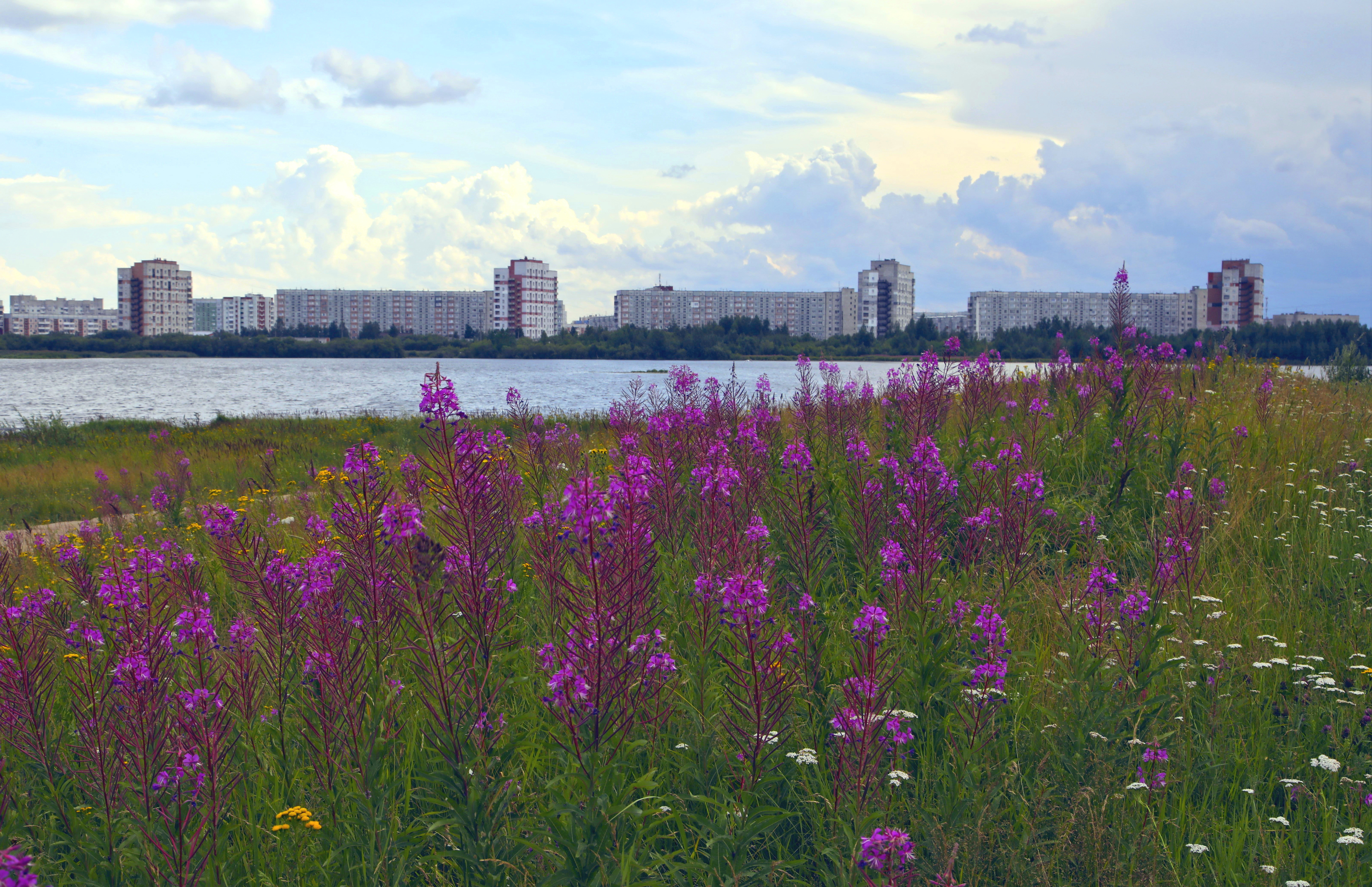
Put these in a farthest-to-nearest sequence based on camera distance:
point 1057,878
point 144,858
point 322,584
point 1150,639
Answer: point 1150,639, point 322,584, point 1057,878, point 144,858

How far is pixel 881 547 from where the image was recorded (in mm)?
4387

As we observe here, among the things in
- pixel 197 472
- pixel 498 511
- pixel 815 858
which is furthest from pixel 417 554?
pixel 197 472

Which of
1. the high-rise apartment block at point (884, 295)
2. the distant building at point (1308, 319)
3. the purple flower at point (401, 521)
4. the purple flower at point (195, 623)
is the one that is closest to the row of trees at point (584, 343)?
the distant building at point (1308, 319)

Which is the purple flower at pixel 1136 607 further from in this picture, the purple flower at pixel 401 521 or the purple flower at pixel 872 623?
the purple flower at pixel 401 521

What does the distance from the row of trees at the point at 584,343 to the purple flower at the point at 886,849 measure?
53740mm

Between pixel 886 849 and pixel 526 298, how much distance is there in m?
186

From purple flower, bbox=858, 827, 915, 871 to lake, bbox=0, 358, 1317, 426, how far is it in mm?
6408

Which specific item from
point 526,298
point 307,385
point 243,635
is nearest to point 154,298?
point 526,298

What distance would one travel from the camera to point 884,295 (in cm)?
18025

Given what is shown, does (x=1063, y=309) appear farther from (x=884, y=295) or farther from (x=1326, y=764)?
(x=1326, y=764)

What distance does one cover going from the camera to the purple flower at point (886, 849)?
1994 millimetres

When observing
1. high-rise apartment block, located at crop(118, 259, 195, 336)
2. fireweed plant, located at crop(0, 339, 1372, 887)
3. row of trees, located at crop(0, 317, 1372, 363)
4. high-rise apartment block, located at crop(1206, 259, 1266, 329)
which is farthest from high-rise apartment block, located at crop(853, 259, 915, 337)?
fireweed plant, located at crop(0, 339, 1372, 887)

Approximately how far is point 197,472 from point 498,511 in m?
15.5

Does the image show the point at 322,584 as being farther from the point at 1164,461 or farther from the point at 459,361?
the point at 459,361
